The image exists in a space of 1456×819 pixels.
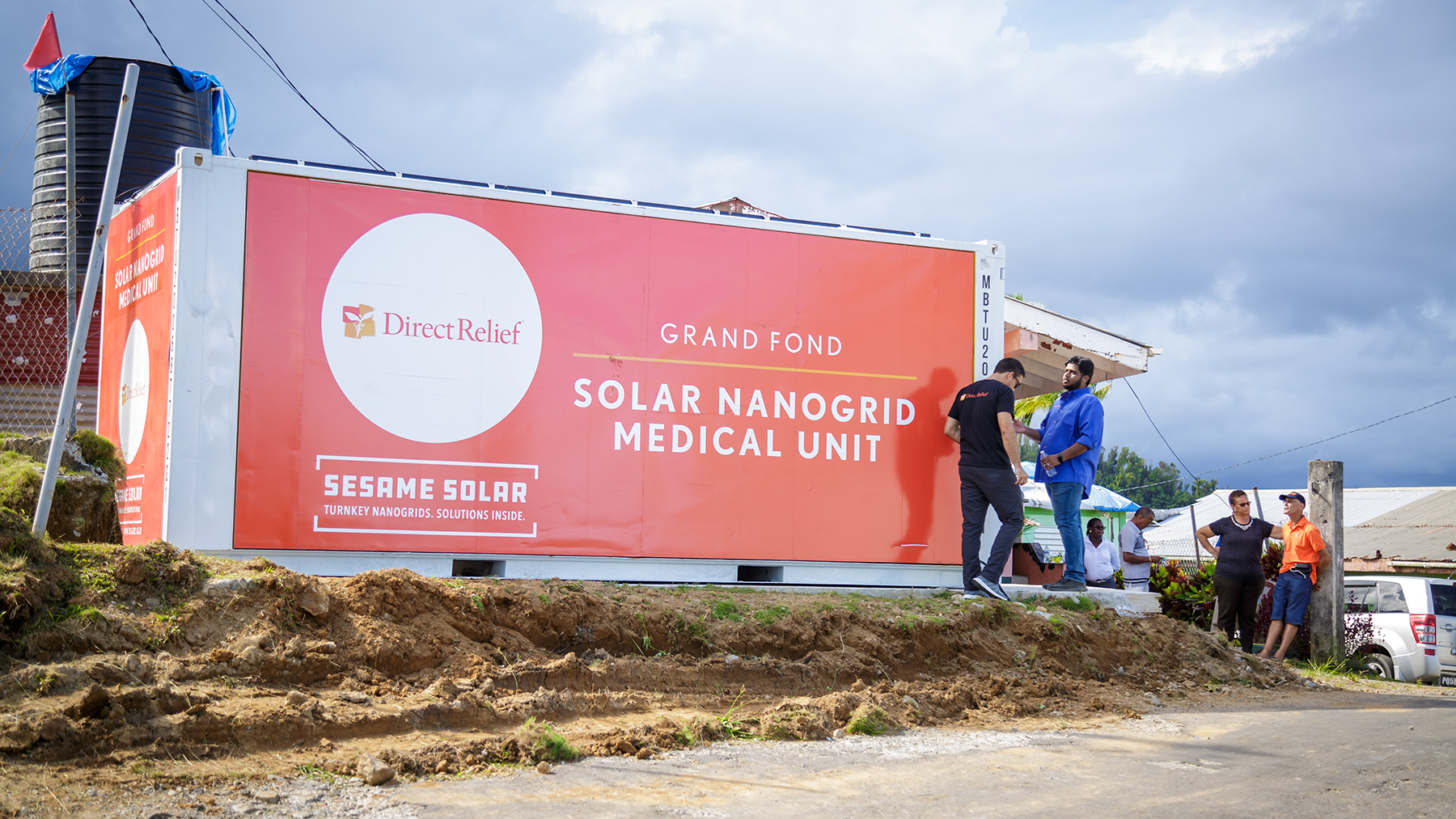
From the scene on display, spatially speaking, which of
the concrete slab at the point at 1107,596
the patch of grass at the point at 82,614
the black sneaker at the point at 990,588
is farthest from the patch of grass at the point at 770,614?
the patch of grass at the point at 82,614

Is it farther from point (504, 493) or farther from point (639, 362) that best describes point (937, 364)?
point (504, 493)

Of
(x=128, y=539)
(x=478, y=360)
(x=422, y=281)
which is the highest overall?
(x=422, y=281)

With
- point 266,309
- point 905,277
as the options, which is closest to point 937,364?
point 905,277

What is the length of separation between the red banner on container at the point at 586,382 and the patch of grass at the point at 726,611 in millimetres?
955

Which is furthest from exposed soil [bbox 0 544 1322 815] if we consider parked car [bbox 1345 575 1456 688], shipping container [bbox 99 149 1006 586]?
parked car [bbox 1345 575 1456 688]

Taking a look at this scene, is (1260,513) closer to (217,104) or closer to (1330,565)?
(1330,565)

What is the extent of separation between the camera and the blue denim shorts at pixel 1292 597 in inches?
360

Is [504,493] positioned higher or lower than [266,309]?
lower

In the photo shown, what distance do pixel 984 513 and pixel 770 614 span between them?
205 cm

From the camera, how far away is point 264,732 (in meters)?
4.26

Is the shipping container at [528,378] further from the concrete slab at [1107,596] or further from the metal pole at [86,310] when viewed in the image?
the metal pole at [86,310]

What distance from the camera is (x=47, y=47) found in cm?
942

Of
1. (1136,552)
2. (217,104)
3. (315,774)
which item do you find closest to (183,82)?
(217,104)

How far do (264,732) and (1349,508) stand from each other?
33.6 m
